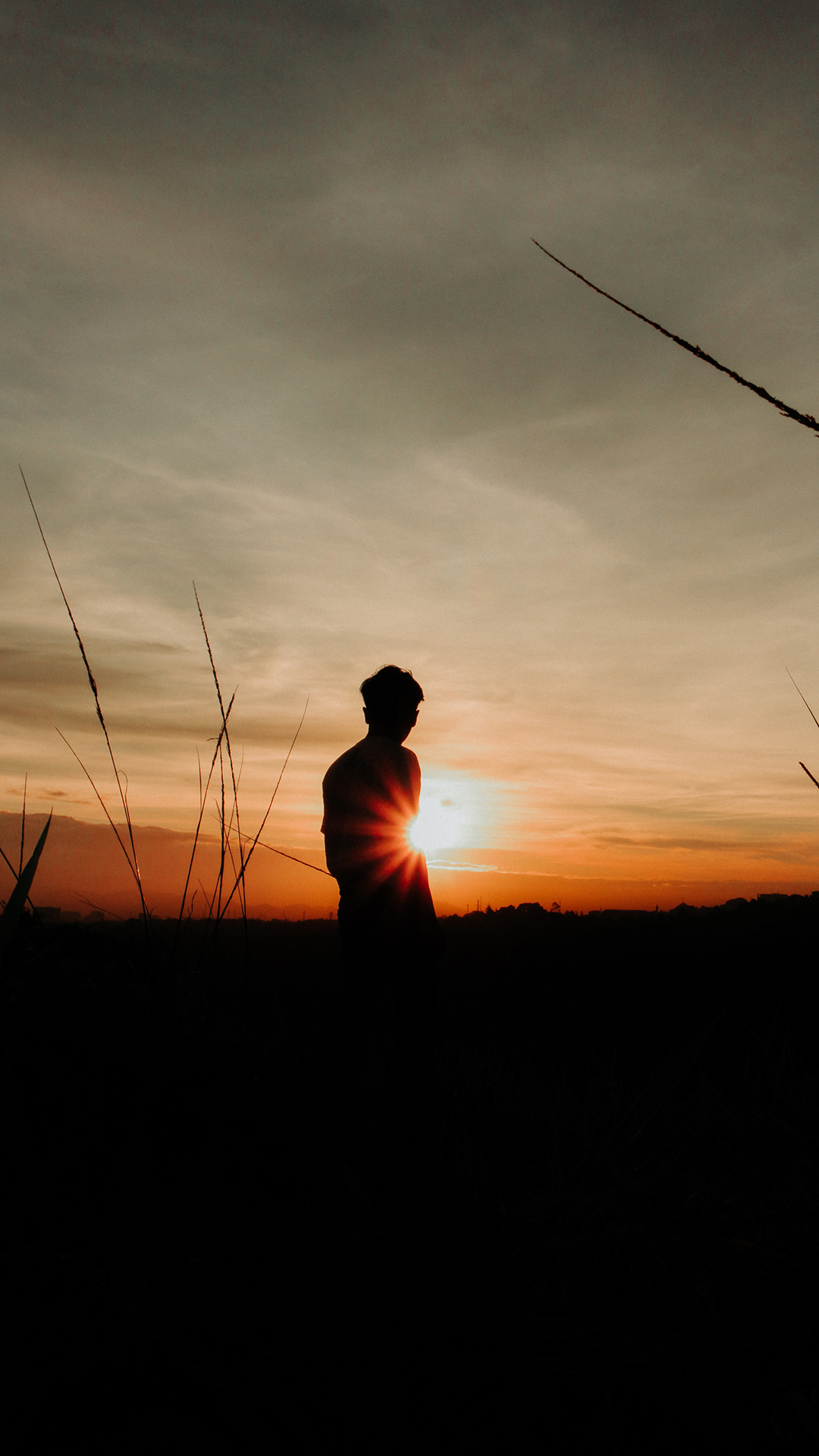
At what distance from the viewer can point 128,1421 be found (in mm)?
822

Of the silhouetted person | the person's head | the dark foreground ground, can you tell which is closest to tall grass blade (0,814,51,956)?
the dark foreground ground

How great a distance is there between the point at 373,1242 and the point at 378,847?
2158mm

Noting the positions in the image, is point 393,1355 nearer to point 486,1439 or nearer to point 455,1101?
point 486,1439

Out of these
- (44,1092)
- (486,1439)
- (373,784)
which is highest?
(373,784)

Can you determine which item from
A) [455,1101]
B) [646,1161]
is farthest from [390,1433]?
[455,1101]

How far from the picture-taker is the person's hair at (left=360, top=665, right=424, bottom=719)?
11.3ft

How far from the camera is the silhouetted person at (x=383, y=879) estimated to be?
3.06 m

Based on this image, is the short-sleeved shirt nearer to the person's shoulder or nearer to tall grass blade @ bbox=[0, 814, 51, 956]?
the person's shoulder

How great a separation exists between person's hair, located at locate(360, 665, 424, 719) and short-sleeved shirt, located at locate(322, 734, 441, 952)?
132mm

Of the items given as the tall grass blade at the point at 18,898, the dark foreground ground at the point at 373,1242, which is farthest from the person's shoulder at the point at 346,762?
the tall grass blade at the point at 18,898

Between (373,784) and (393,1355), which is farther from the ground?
(373,784)

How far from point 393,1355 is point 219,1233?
333 mm

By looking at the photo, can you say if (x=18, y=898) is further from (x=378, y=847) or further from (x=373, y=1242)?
(x=378, y=847)

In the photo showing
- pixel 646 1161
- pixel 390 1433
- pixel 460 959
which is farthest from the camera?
pixel 460 959
